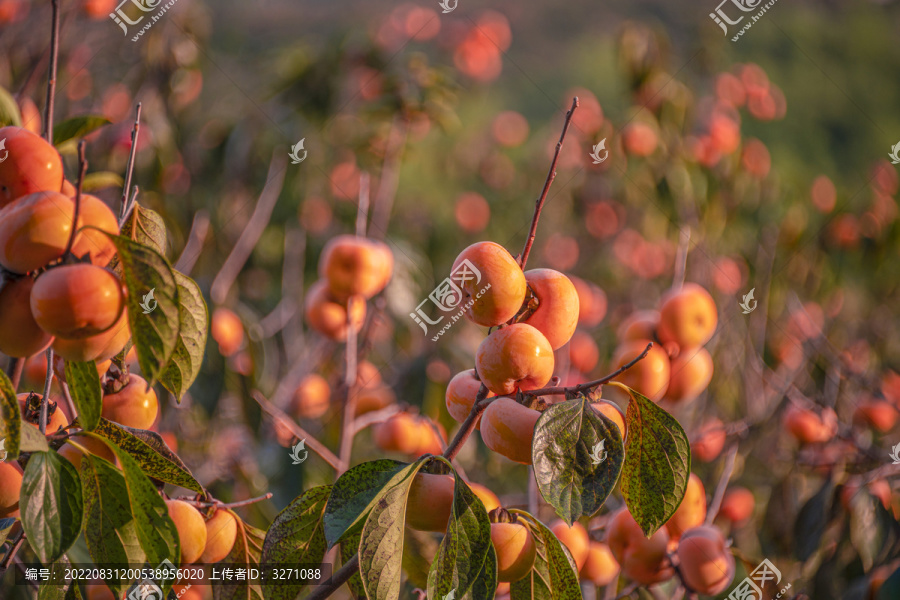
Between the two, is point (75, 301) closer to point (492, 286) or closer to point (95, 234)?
point (95, 234)

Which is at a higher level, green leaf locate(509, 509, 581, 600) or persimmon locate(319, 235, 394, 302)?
green leaf locate(509, 509, 581, 600)

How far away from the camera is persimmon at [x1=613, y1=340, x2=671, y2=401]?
3.35ft

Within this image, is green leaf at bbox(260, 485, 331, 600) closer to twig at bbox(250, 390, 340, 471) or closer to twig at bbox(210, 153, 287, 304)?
twig at bbox(250, 390, 340, 471)

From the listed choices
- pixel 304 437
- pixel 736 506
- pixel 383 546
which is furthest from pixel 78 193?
pixel 736 506

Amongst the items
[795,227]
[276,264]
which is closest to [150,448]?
[276,264]

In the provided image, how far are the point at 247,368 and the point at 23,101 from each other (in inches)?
26.6

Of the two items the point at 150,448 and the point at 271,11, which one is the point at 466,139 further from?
the point at 150,448

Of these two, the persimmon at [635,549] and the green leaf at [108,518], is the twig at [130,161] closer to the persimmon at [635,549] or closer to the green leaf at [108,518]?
the green leaf at [108,518]

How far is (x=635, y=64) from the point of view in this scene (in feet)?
7.49

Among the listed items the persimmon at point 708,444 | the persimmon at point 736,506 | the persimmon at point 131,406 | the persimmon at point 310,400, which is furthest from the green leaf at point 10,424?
the persimmon at point 736,506

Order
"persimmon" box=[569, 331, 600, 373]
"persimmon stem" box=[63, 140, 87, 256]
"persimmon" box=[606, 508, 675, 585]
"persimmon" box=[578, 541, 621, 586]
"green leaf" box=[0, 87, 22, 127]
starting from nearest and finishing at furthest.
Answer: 1. "persimmon stem" box=[63, 140, 87, 256]
2. "green leaf" box=[0, 87, 22, 127]
3. "persimmon" box=[606, 508, 675, 585]
4. "persimmon" box=[578, 541, 621, 586]
5. "persimmon" box=[569, 331, 600, 373]

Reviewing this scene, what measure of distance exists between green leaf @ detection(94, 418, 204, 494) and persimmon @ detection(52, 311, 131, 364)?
10cm

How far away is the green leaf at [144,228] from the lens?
0.71 m

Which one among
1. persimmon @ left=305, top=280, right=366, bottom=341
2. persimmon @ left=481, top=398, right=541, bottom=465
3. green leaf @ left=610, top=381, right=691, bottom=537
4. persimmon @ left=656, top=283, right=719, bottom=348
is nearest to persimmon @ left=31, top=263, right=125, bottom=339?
persimmon @ left=481, top=398, right=541, bottom=465
